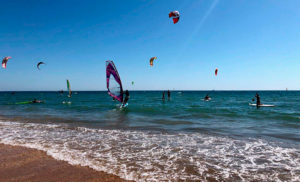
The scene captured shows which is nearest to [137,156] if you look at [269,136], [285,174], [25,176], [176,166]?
[176,166]

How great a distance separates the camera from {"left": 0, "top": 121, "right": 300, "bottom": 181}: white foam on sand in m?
4.75

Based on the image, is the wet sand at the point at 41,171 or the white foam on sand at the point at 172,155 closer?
the wet sand at the point at 41,171

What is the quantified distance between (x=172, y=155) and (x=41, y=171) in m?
3.53

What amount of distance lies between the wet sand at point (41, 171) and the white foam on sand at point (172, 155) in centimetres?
29

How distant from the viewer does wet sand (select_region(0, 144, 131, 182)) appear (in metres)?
4.33

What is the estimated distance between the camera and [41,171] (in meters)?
4.70

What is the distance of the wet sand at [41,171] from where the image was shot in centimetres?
433

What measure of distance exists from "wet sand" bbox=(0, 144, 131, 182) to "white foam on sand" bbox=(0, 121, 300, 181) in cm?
29

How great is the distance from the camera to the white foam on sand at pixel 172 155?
4.75 m

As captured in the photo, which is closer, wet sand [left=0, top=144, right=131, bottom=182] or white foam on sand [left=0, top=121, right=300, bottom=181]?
wet sand [left=0, top=144, right=131, bottom=182]

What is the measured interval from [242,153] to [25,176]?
6.04 m

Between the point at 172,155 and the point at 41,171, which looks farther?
the point at 172,155

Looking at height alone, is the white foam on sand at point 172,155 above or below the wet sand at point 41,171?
below

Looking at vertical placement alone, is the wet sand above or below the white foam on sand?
above
